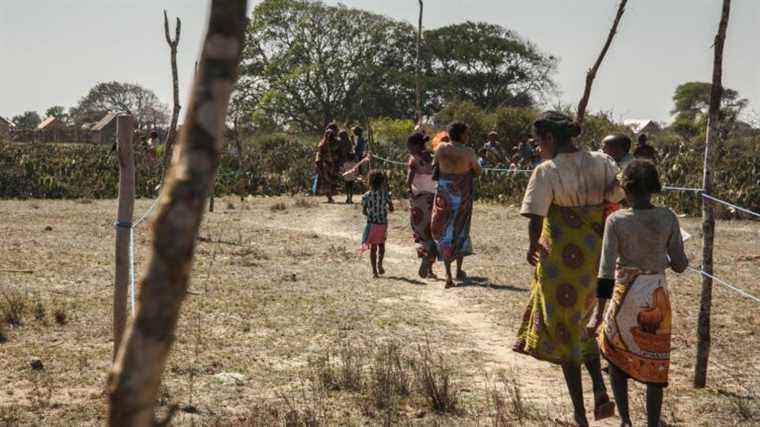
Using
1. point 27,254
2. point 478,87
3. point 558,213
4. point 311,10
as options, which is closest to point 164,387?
point 558,213

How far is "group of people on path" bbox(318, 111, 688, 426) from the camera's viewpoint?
15.1 feet

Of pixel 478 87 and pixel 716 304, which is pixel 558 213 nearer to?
pixel 716 304

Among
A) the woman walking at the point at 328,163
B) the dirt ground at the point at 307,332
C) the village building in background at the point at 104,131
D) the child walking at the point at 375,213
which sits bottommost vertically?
the dirt ground at the point at 307,332

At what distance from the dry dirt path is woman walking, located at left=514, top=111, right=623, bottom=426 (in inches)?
19.9

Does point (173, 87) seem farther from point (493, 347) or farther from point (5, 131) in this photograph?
point (5, 131)

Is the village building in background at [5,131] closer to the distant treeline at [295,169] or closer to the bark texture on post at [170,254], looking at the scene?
the distant treeline at [295,169]

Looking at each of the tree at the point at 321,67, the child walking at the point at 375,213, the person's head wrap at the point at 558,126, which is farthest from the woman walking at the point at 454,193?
the tree at the point at 321,67

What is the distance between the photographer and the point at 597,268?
5.01 m

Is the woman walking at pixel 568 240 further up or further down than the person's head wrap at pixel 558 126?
further down

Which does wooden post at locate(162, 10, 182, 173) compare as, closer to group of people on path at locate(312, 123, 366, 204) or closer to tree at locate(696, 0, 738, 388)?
group of people on path at locate(312, 123, 366, 204)

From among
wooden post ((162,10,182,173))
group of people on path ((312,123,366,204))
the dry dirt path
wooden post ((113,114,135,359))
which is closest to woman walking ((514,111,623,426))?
the dry dirt path

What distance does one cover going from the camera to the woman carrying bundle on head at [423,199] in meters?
10.2

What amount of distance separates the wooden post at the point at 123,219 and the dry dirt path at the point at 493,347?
222 cm

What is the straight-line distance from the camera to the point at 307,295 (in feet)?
29.8
